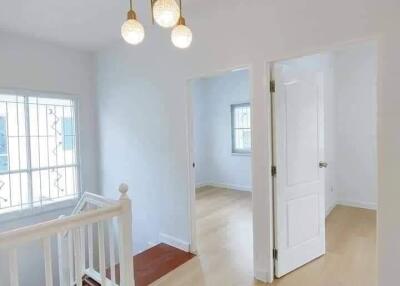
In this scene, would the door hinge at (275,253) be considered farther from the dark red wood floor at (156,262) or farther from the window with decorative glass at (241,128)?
the window with decorative glass at (241,128)

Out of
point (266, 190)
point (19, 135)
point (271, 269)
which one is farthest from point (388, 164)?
point (19, 135)

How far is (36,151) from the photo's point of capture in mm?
3846

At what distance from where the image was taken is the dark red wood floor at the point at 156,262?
275 centimetres

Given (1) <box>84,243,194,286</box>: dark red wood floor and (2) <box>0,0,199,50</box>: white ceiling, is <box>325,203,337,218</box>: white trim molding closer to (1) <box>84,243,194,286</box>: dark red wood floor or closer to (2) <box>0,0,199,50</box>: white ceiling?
(1) <box>84,243,194,286</box>: dark red wood floor

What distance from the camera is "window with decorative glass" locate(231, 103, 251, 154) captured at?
630 cm

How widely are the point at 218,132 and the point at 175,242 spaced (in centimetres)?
383

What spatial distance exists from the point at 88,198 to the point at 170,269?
1.14 meters

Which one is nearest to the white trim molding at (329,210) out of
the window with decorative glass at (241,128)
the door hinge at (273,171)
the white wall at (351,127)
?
the white wall at (351,127)

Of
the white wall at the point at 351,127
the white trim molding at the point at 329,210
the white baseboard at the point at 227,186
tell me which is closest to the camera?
the white trim molding at the point at 329,210

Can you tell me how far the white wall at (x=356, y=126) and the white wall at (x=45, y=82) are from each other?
438 cm

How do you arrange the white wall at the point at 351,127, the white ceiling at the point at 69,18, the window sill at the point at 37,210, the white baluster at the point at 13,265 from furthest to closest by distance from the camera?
the white wall at the point at 351,127 < the window sill at the point at 37,210 < the white ceiling at the point at 69,18 < the white baluster at the point at 13,265

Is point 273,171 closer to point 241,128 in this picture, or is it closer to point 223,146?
point 241,128

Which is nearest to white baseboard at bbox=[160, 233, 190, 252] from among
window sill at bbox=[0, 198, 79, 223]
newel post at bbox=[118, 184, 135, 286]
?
newel post at bbox=[118, 184, 135, 286]

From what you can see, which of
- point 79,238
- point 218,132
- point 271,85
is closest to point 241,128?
point 218,132
